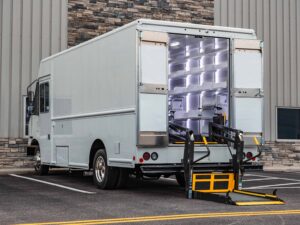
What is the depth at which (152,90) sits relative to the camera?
425 inches

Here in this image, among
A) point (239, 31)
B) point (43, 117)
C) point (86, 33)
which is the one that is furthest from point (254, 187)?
point (86, 33)

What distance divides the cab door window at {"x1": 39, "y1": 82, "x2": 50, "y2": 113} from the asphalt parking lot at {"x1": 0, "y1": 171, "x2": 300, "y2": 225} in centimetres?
254

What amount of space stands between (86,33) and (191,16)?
171 inches

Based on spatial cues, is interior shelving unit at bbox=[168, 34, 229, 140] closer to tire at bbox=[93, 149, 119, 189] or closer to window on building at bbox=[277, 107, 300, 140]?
tire at bbox=[93, 149, 119, 189]

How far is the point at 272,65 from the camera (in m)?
22.5

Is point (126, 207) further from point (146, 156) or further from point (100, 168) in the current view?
point (100, 168)

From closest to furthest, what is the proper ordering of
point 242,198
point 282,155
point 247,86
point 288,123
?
1. point 242,198
2. point 247,86
3. point 282,155
4. point 288,123

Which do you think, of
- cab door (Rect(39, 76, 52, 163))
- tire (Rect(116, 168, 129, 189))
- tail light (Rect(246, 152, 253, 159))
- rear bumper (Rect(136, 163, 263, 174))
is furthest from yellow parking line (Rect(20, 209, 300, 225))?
cab door (Rect(39, 76, 52, 163))

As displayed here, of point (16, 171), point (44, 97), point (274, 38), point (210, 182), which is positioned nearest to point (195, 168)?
point (210, 182)

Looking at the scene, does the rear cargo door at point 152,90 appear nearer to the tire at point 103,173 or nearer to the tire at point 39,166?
the tire at point 103,173

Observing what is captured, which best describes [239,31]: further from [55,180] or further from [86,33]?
[86,33]

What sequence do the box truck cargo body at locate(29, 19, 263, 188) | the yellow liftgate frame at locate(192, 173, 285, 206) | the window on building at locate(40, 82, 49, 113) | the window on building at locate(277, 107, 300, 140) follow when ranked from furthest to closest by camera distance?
the window on building at locate(277, 107, 300, 140) < the window on building at locate(40, 82, 49, 113) < the box truck cargo body at locate(29, 19, 263, 188) < the yellow liftgate frame at locate(192, 173, 285, 206)

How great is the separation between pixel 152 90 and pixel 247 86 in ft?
7.59

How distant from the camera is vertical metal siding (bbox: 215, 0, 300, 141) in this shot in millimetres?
22234
